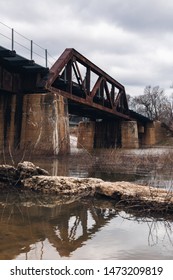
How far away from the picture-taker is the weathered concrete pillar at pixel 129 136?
47.9m

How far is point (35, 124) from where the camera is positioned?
2247 cm

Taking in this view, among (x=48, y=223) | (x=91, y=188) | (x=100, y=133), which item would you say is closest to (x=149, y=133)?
(x=100, y=133)

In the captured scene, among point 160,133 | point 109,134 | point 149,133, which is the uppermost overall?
point 160,133

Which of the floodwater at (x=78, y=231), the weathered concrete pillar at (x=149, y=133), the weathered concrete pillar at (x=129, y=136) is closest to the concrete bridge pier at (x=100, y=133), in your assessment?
the weathered concrete pillar at (x=129, y=136)

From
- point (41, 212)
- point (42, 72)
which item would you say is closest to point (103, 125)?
point (42, 72)

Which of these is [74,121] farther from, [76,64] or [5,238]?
[5,238]

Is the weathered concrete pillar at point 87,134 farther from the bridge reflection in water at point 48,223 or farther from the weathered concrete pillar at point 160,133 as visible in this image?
the bridge reflection in water at point 48,223

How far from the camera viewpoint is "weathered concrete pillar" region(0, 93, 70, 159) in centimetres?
2180

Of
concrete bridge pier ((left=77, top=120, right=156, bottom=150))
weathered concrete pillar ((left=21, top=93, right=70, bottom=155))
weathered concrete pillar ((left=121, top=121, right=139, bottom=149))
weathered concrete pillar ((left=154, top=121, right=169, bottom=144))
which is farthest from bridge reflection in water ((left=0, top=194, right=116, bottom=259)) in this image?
weathered concrete pillar ((left=154, top=121, right=169, bottom=144))

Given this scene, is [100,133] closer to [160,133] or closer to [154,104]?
[160,133]

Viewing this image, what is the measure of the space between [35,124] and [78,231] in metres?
16.9

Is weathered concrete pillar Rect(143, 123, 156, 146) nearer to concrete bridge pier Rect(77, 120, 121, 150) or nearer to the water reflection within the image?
concrete bridge pier Rect(77, 120, 121, 150)

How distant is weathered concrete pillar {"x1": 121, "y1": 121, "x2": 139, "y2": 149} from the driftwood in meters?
38.1

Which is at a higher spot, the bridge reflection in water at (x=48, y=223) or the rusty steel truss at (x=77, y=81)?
the rusty steel truss at (x=77, y=81)
